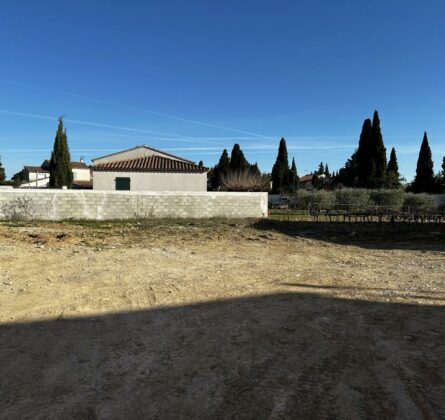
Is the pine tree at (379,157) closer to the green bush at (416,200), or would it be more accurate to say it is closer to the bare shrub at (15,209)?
the green bush at (416,200)

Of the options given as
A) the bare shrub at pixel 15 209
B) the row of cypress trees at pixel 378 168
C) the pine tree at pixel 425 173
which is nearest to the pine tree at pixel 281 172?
the row of cypress trees at pixel 378 168

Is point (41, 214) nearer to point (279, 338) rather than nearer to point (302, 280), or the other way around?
point (302, 280)

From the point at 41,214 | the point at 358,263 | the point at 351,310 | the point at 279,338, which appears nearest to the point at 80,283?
the point at 279,338

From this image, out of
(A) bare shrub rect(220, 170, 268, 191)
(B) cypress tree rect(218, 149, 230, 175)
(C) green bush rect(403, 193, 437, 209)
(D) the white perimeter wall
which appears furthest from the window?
(B) cypress tree rect(218, 149, 230, 175)

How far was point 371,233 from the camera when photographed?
15352 millimetres

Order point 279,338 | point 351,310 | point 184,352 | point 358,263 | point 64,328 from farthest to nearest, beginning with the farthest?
point 358,263 → point 351,310 → point 64,328 → point 279,338 → point 184,352

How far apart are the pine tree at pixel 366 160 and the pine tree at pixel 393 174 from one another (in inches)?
81.5

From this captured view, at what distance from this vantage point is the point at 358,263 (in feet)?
29.7

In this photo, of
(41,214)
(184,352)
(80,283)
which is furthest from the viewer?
(41,214)

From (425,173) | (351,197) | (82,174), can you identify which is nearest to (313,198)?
(351,197)

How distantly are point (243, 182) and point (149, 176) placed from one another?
21579 mm

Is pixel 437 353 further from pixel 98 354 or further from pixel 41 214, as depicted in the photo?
pixel 41 214

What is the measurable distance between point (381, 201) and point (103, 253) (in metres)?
24.0

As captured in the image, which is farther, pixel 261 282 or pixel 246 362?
pixel 261 282
